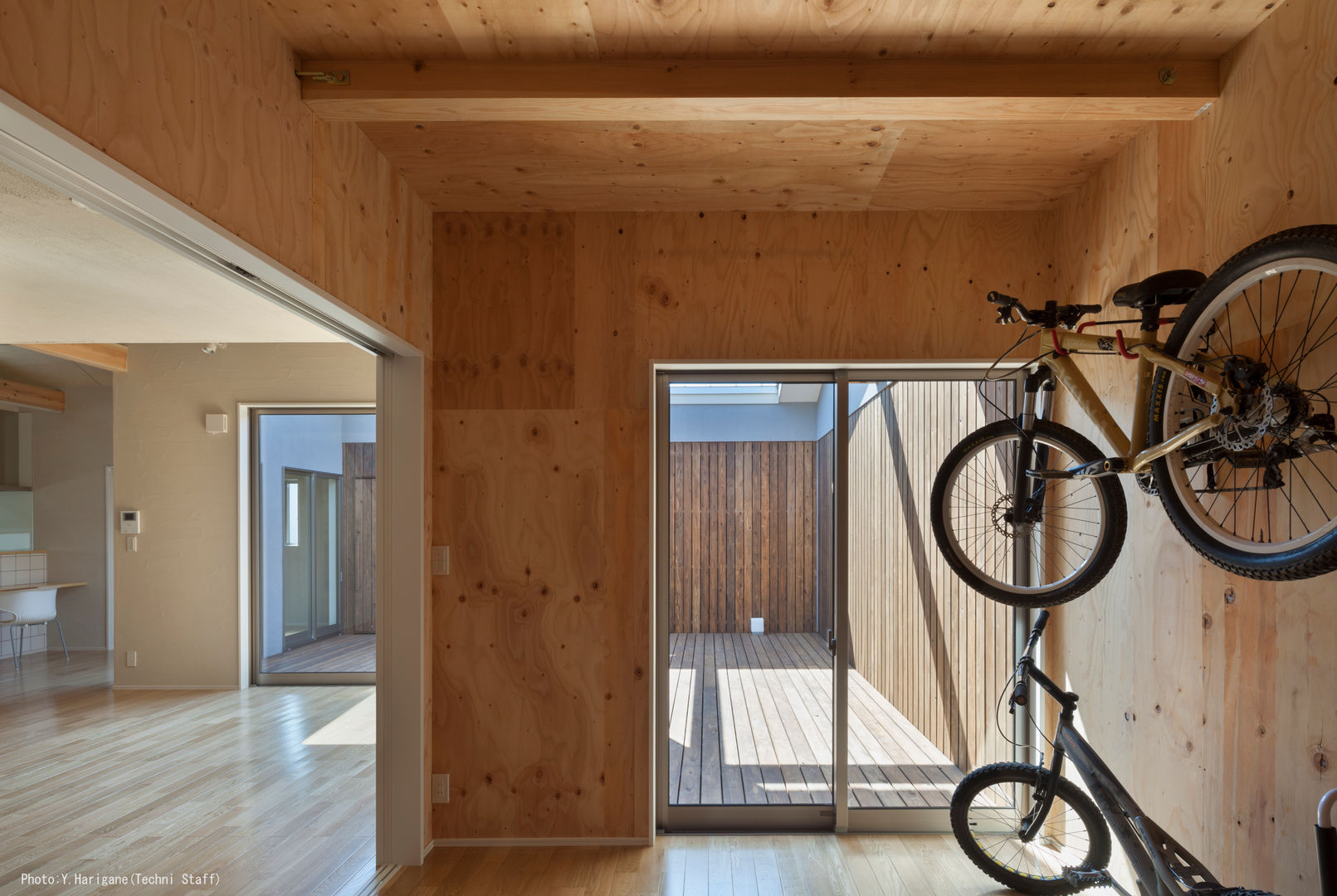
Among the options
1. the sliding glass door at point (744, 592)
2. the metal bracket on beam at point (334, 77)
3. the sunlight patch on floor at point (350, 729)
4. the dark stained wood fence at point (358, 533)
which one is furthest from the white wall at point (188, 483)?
the metal bracket on beam at point (334, 77)

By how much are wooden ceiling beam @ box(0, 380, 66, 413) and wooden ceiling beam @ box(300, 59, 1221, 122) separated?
757 cm

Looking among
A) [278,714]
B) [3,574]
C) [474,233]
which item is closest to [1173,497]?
[474,233]

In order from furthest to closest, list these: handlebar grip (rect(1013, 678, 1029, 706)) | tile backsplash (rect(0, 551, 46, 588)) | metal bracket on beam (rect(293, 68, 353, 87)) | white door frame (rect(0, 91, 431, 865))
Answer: tile backsplash (rect(0, 551, 46, 588)), white door frame (rect(0, 91, 431, 865)), handlebar grip (rect(1013, 678, 1029, 706)), metal bracket on beam (rect(293, 68, 353, 87))

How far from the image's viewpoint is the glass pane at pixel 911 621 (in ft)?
12.0

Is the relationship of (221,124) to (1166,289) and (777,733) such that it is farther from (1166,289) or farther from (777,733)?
(777,733)

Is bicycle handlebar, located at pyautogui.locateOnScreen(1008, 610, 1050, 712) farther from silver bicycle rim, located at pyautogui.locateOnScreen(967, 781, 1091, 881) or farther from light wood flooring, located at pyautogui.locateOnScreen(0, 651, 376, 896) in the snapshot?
light wood flooring, located at pyautogui.locateOnScreen(0, 651, 376, 896)

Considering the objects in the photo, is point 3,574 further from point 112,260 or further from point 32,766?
point 112,260

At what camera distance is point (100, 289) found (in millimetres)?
3961

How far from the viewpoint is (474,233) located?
11.8 ft

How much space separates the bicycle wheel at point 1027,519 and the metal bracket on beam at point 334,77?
2305 mm

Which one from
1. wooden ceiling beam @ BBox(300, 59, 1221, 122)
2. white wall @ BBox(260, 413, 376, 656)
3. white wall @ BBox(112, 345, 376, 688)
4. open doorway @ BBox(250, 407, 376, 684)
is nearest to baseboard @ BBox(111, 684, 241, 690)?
white wall @ BBox(112, 345, 376, 688)

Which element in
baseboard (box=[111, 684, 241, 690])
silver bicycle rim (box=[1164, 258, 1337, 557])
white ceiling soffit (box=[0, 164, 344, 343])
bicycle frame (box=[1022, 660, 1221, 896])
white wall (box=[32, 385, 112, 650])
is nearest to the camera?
silver bicycle rim (box=[1164, 258, 1337, 557])

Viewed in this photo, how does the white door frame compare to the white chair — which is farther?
the white chair

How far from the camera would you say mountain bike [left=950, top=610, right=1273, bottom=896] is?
229 centimetres
